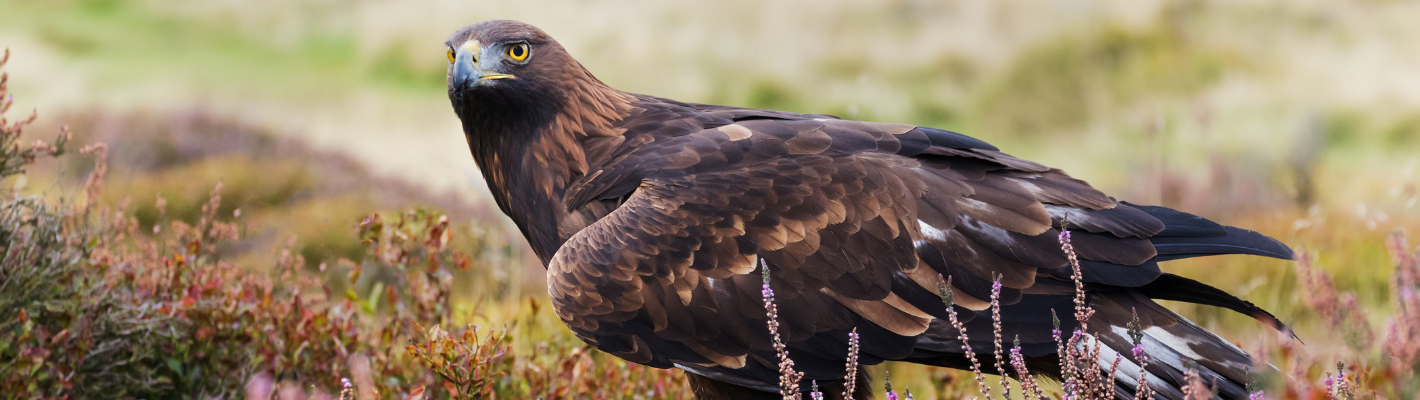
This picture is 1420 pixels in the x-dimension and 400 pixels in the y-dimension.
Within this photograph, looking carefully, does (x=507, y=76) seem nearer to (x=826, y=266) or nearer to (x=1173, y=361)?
A: (x=826, y=266)

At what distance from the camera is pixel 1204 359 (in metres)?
3.14

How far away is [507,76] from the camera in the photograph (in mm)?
3787

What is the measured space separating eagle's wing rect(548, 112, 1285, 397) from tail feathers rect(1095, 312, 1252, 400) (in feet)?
0.31

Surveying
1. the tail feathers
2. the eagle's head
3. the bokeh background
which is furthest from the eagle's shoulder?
the bokeh background

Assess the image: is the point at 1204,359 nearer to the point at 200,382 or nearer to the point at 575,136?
the point at 575,136

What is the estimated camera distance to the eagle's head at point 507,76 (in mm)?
3771

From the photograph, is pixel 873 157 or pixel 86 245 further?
pixel 86 245

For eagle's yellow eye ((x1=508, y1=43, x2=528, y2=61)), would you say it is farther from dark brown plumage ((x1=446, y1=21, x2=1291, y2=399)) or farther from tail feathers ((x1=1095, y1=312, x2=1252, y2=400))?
tail feathers ((x1=1095, y1=312, x2=1252, y2=400))

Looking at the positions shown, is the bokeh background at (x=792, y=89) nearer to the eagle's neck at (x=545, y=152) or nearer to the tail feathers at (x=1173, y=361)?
the eagle's neck at (x=545, y=152)

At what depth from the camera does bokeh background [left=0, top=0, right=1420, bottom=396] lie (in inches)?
388

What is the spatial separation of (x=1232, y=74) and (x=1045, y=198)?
36.9 ft

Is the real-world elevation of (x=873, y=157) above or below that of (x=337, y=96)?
above

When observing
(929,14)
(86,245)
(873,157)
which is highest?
(929,14)

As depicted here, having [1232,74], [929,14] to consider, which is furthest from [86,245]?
[929,14]
